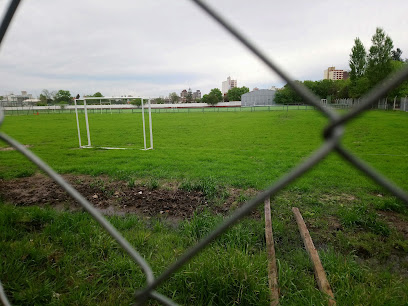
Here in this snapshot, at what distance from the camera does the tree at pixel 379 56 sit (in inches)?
1093

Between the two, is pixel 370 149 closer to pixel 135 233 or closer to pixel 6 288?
pixel 135 233

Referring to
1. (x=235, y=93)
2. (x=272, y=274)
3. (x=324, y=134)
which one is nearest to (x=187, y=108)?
(x=235, y=93)

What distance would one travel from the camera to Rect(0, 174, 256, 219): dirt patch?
3.91 metres

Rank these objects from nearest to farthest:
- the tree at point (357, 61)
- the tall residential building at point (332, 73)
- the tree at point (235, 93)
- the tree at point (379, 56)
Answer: the tall residential building at point (332, 73)
the tree at point (379, 56)
the tree at point (357, 61)
the tree at point (235, 93)

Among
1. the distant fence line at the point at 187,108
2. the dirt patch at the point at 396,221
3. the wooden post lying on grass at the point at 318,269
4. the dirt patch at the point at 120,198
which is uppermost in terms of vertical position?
the distant fence line at the point at 187,108

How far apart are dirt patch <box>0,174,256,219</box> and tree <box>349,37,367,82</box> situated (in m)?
40.3

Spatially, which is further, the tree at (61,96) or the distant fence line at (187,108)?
the tree at (61,96)

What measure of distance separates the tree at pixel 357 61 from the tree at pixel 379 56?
5694mm

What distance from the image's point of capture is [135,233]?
9.61ft

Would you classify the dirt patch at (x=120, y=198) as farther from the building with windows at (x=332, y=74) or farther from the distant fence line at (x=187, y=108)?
the building with windows at (x=332, y=74)

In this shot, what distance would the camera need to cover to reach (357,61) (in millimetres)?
37781

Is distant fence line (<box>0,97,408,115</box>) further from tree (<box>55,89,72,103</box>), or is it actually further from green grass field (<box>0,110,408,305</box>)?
tree (<box>55,89,72,103</box>)

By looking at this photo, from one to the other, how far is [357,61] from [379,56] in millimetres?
8088

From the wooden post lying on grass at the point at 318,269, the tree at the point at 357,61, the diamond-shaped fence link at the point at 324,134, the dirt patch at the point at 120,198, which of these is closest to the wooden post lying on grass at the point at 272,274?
the wooden post lying on grass at the point at 318,269
